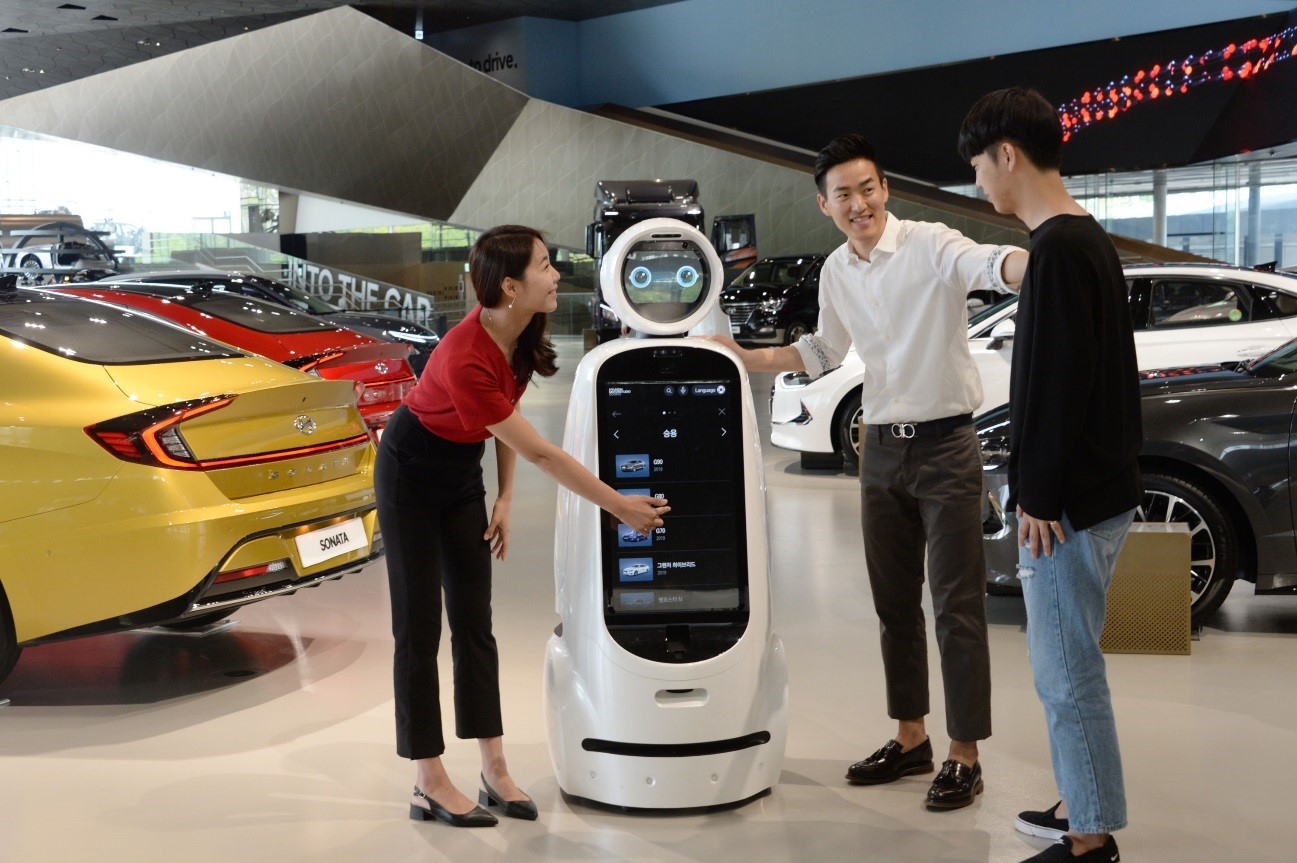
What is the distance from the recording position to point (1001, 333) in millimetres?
8320

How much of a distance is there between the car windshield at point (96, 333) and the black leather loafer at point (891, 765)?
2.77 m

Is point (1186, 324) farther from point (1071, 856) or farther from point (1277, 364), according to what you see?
point (1071, 856)

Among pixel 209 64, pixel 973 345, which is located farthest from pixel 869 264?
pixel 209 64

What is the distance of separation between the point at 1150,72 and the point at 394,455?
21.5 meters

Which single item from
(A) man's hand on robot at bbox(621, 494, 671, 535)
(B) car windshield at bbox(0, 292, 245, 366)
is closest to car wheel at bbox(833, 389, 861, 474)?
(B) car windshield at bbox(0, 292, 245, 366)

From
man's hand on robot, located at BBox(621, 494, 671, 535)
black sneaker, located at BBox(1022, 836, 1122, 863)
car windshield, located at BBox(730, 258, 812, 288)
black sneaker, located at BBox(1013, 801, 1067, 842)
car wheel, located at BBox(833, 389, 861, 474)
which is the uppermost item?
car windshield, located at BBox(730, 258, 812, 288)

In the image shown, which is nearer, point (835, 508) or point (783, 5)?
point (835, 508)

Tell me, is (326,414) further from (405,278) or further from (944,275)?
(405,278)

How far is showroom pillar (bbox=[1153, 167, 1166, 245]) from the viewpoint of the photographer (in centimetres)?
2188

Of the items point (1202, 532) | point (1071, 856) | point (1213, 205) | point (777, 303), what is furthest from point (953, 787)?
point (1213, 205)

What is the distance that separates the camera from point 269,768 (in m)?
3.64

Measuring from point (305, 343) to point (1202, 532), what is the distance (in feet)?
16.8

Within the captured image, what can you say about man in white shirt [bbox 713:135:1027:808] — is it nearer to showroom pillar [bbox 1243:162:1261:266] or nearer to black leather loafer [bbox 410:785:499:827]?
black leather loafer [bbox 410:785:499:827]

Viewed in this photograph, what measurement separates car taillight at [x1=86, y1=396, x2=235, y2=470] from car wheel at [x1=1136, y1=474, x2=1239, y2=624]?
3.45 m
